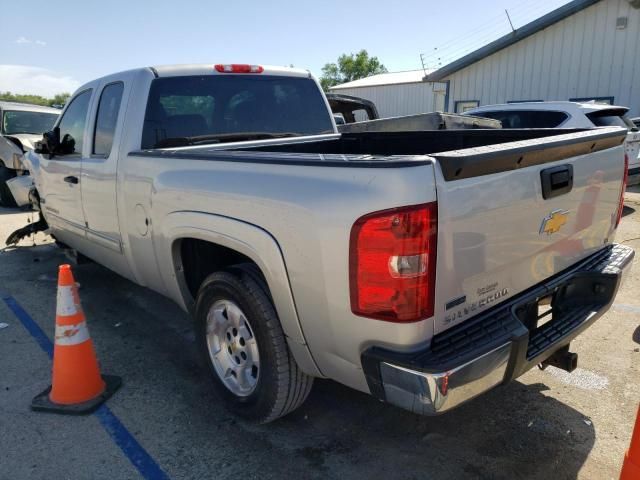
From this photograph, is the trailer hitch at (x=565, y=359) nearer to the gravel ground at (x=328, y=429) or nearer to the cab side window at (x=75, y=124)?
the gravel ground at (x=328, y=429)

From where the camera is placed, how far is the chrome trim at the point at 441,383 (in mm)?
1881

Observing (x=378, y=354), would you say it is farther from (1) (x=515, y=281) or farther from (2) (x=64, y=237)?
(2) (x=64, y=237)

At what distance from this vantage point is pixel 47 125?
11258mm

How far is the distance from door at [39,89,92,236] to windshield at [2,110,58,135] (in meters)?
6.97

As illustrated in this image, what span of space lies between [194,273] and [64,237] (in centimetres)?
250

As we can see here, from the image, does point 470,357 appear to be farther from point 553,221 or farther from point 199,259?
point 199,259

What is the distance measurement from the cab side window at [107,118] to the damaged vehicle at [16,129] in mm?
6356

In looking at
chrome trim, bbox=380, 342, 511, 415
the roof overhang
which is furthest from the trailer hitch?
the roof overhang

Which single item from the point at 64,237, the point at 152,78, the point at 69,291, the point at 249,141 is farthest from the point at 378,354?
the point at 64,237

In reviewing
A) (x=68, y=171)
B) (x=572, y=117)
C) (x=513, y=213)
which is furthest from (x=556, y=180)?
(x=572, y=117)

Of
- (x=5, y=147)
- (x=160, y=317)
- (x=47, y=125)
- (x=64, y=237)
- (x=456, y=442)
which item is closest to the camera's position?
(x=456, y=442)

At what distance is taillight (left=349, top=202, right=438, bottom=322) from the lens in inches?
73.2

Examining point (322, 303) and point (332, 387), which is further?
point (332, 387)

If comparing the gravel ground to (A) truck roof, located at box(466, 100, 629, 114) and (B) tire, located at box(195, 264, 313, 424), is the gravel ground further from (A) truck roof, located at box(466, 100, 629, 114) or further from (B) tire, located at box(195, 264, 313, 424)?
(A) truck roof, located at box(466, 100, 629, 114)
